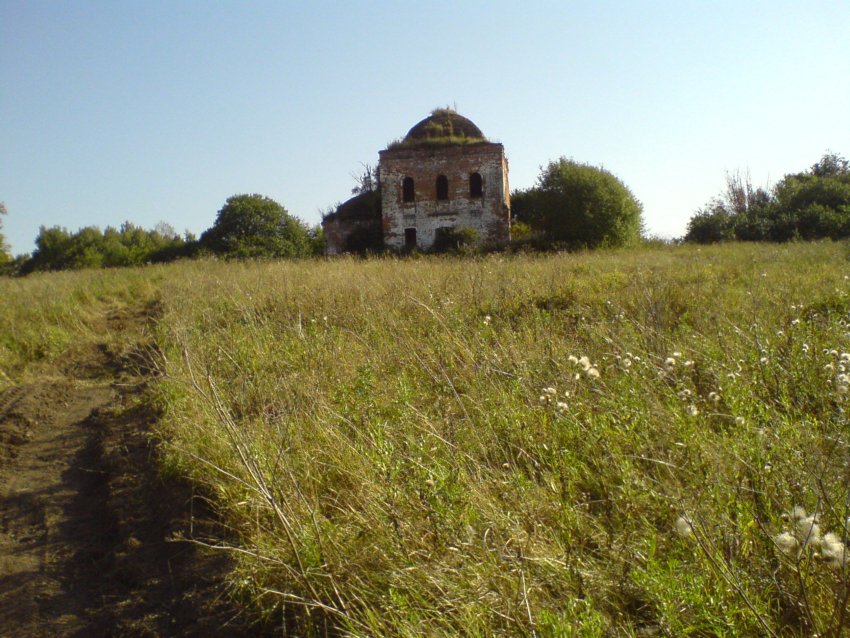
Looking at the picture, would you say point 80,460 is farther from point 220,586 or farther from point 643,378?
point 643,378

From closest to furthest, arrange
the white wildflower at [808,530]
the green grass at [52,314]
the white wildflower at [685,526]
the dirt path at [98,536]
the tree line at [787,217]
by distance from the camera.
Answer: the white wildflower at [808,530]
the white wildflower at [685,526]
the dirt path at [98,536]
the green grass at [52,314]
the tree line at [787,217]

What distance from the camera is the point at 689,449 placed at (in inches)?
116

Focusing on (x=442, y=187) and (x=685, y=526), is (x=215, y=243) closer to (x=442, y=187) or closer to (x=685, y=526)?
(x=442, y=187)

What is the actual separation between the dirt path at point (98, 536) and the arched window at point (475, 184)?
2368 centimetres

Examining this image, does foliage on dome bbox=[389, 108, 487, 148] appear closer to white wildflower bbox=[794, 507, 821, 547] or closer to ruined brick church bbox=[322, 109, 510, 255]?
ruined brick church bbox=[322, 109, 510, 255]

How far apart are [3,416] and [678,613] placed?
19.0 feet

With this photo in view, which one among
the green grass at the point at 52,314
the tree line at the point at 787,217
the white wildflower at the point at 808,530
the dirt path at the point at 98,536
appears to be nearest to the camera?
the white wildflower at the point at 808,530

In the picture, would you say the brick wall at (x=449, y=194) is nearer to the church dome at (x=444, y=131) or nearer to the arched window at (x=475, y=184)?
the arched window at (x=475, y=184)

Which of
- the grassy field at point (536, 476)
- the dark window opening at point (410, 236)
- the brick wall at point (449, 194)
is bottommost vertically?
the grassy field at point (536, 476)

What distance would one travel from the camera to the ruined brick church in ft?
91.5

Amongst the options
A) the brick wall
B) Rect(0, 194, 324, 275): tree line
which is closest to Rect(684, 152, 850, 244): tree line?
the brick wall

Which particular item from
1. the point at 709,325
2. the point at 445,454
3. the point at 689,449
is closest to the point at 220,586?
the point at 445,454

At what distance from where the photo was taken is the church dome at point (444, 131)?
2864cm

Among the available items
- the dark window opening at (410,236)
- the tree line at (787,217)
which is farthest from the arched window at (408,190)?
the tree line at (787,217)
